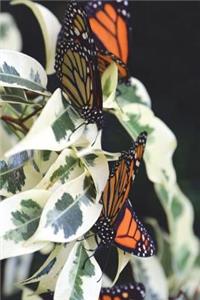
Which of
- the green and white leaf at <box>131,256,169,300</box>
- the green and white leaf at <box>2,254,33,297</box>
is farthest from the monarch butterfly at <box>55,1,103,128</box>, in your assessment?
the green and white leaf at <box>2,254,33,297</box>

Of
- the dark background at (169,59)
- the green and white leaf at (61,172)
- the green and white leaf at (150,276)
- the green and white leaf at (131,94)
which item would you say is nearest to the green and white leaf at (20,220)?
the green and white leaf at (61,172)

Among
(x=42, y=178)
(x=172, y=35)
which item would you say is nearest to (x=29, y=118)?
(x=42, y=178)

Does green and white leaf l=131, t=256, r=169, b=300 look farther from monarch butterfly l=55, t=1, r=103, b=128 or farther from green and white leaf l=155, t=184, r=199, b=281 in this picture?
monarch butterfly l=55, t=1, r=103, b=128

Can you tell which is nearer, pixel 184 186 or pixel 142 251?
pixel 142 251

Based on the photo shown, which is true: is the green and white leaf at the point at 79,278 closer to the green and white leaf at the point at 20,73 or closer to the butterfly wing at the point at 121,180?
the butterfly wing at the point at 121,180

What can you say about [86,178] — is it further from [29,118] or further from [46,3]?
[46,3]

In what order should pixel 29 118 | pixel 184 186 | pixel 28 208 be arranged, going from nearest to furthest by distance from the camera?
pixel 28 208 < pixel 29 118 < pixel 184 186

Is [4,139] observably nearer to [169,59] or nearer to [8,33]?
[8,33]
